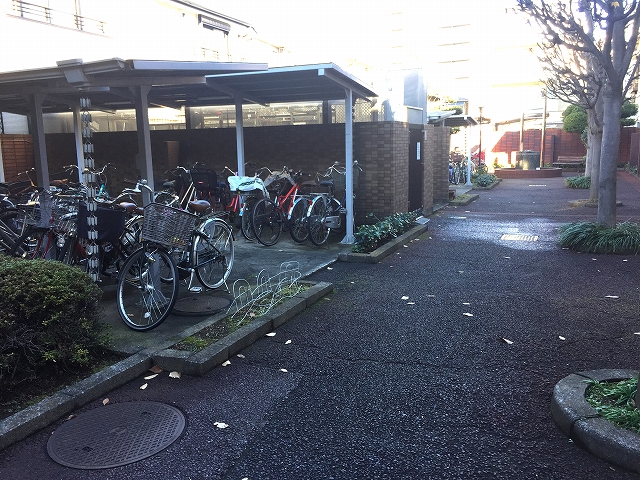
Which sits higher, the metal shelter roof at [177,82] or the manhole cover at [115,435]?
the metal shelter roof at [177,82]

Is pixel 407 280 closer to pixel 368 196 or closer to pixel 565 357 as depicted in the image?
pixel 565 357

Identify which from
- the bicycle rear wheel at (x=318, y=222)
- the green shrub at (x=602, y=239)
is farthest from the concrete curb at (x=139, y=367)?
the green shrub at (x=602, y=239)

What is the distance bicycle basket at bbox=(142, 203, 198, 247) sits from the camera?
16.0 feet

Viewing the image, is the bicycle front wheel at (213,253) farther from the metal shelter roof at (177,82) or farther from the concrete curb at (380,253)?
the concrete curb at (380,253)

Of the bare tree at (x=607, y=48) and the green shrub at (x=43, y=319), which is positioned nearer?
the green shrub at (x=43, y=319)

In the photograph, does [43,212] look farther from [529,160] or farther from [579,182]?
[529,160]

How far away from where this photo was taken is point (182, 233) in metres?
5.11

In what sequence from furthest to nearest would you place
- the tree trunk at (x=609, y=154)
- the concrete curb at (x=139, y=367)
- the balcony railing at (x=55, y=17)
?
the balcony railing at (x=55, y=17)
the tree trunk at (x=609, y=154)
the concrete curb at (x=139, y=367)

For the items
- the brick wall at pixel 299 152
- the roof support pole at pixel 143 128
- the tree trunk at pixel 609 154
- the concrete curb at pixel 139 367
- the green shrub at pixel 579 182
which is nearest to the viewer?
the concrete curb at pixel 139 367

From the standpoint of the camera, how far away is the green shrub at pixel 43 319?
12.0 feet

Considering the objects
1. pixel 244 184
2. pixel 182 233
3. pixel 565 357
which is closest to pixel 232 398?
pixel 182 233

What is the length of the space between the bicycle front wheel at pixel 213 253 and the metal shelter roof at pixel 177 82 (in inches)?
71.5

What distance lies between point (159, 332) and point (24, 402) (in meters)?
1.41

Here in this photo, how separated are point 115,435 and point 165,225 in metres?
2.15
